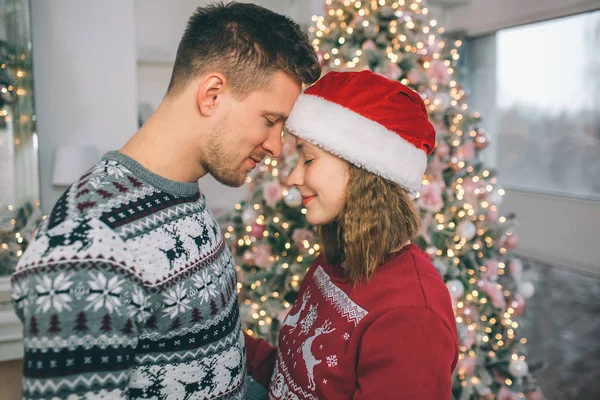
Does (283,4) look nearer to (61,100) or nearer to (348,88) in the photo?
(61,100)

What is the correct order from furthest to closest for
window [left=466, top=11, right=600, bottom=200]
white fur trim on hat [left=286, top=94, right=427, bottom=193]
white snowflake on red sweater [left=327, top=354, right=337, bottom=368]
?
window [left=466, top=11, right=600, bottom=200]
white fur trim on hat [left=286, top=94, right=427, bottom=193]
white snowflake on red sweater [left=327, top=354, right=337, bottom=368]

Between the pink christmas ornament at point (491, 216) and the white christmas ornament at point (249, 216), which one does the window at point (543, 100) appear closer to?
the pink christmas ornament at point (491, 216)

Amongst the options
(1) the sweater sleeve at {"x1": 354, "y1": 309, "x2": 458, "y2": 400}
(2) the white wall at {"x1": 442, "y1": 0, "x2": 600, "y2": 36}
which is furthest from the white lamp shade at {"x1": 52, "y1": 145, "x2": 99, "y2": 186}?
(2) the white wall at {"x1": 442, "y1": 0, "x2": 600, "y2": 36}

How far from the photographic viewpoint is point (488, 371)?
2.28m

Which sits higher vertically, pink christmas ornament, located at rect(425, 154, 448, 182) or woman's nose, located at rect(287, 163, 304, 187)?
woman's nose, located at rect(287, 163, 304, 187)

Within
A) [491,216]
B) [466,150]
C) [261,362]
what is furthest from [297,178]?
[491,216]

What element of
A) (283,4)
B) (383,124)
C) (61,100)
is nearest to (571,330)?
(383,124)

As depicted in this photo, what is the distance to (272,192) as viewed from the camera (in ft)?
7.38

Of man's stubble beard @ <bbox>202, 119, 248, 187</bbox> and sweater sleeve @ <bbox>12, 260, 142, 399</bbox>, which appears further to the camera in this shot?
man's stubble beard @ <bbox>202, 119, 248, 187</bbox>

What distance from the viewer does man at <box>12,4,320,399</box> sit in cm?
71

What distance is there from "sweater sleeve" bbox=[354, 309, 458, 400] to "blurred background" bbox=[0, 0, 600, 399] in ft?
5.73

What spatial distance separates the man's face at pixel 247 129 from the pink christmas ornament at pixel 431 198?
1115mm

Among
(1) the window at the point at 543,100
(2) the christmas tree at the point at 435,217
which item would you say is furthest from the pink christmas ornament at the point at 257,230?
(1) the window at the point at 543,100

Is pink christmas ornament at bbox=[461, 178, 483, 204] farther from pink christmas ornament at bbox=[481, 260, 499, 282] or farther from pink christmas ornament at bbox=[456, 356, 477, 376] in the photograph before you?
pink christmas ornament at bbox=[456, 356, 477, 376]
